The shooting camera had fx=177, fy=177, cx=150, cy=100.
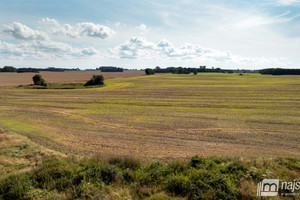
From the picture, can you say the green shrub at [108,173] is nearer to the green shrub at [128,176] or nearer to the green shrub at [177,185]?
the green shrub at [128,176]

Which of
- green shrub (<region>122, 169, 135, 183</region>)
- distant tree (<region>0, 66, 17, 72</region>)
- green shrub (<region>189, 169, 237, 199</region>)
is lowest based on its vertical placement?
green shrub (<region>122, 169, 135, 183</region>)

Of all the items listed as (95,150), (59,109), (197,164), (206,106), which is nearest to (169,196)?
(197,164)

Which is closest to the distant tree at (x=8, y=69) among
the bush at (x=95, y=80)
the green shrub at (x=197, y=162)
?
the bush at (x=95, y=80)

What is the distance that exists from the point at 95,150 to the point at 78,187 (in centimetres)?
705

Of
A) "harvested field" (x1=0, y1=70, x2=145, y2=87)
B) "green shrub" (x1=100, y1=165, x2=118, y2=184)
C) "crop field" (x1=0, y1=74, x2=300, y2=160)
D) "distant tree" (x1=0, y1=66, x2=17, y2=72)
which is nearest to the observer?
"green shrub" (x1=100, y1=165, x2=118, y2=184)

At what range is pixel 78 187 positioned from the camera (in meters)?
7.80

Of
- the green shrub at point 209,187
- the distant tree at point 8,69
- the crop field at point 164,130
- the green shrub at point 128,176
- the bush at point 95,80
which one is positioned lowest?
the crop field at point 164,130

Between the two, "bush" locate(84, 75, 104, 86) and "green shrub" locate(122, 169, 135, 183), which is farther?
"bush" locate(84, 75, 104, 86)

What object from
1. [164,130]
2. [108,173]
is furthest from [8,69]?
[108,173]

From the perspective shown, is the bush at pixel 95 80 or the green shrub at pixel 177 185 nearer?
the green shrub at pixel 177 185

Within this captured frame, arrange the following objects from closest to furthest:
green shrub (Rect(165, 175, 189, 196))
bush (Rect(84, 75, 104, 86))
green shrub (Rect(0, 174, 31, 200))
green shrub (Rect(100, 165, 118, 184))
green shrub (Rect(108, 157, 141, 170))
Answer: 1. green shrub (Rect(0, 174, 31, 200))
2. green shrub (Rect(165, 175, 189, 196))
3. green shrub (Rect(100, 165, 118, 184))
4. green shrub (Rect(108, 157, 141, 170))
5. bush (Rect(84, 75, 104, 86))

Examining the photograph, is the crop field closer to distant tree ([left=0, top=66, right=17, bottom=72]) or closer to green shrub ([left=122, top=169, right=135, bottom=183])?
green shrub ([left=122, top=169, right=135, bottom=183])

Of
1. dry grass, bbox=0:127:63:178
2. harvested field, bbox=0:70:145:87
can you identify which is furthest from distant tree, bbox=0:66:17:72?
dry grass, bbox=0:127:63:178

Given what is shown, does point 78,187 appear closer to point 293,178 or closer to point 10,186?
point 10,186
